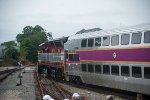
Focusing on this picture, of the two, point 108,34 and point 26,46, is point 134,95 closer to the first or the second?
point 108,34

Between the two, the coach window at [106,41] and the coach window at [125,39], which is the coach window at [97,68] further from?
the coach window at [125,39]

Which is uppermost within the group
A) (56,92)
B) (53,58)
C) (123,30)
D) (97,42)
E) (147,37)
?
(123,30)

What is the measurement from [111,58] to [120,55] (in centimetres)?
Answer: 105

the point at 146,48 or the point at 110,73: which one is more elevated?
the point at 146,48

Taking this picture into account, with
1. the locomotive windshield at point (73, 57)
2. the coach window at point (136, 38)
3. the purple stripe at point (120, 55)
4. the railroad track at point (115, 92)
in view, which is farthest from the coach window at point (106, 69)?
the locomotive windshield at point (73, 57)

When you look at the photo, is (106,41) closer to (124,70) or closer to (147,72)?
(124,70)

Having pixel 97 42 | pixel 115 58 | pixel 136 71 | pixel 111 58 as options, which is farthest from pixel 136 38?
pixel 97 42

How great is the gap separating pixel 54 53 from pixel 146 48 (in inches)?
647

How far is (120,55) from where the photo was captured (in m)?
18.6

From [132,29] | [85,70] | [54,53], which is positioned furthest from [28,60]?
[132,29]

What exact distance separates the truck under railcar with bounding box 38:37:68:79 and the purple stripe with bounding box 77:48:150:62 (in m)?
6.04

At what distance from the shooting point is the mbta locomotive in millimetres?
16797

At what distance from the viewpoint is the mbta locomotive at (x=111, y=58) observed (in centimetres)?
1680

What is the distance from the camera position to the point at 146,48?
53.9ft
